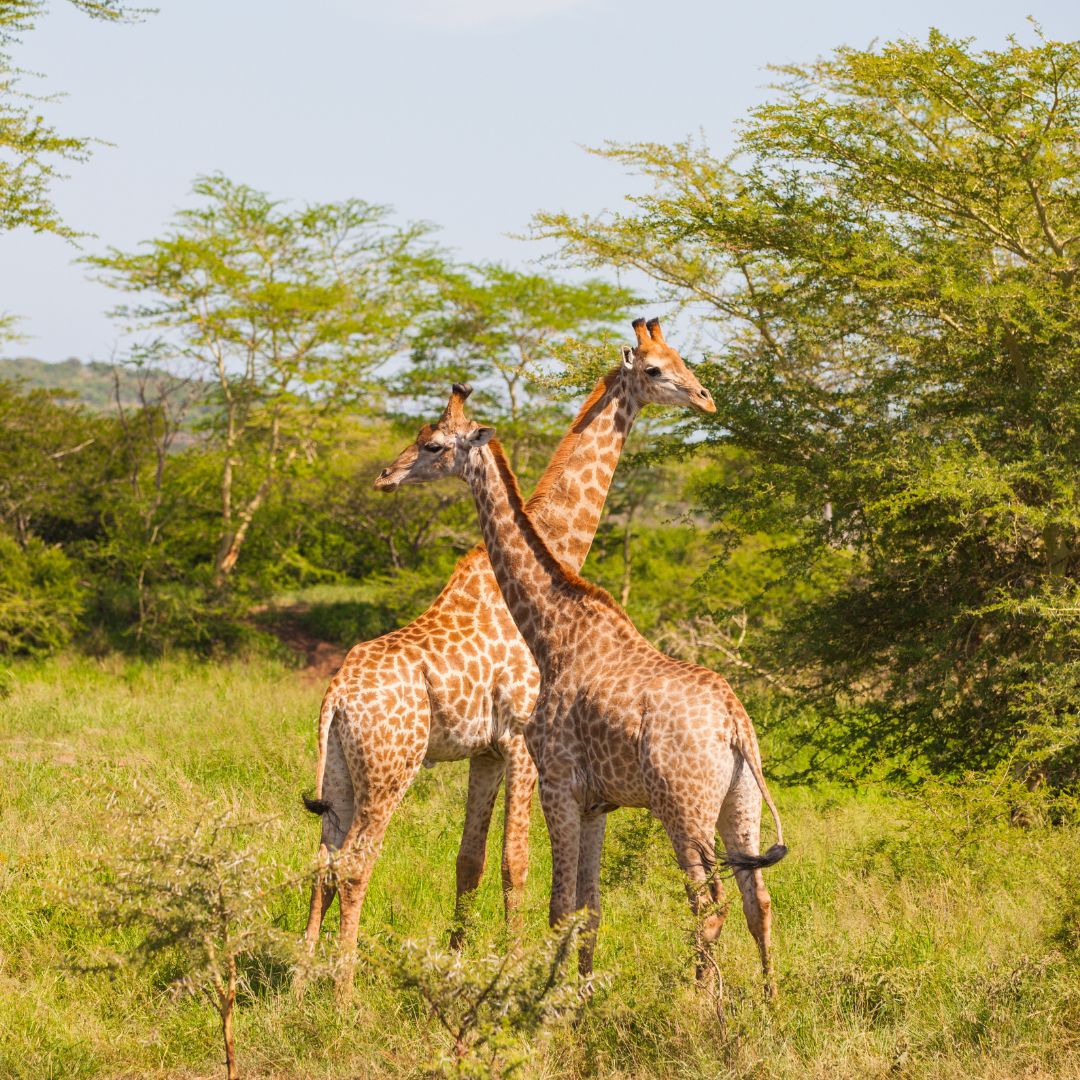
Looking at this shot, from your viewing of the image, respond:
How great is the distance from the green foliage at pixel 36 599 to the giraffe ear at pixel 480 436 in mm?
14362

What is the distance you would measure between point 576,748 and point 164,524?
57.5ft

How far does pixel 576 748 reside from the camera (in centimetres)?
573

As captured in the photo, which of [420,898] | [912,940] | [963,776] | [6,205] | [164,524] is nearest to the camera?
[912,940]

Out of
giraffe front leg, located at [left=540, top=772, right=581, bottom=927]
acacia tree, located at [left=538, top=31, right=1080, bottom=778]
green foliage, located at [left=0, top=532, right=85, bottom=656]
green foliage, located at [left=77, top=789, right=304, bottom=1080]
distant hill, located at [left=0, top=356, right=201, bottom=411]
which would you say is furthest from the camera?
distant hill, located at [left=0, top=356, right=201, bottom=411]

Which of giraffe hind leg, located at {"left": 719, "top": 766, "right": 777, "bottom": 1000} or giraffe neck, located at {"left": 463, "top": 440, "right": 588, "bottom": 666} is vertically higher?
giraffe neck, located at {"left": 463, "top": 440, "right": 588, "bottom": 666}

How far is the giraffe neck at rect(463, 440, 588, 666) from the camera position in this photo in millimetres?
6090

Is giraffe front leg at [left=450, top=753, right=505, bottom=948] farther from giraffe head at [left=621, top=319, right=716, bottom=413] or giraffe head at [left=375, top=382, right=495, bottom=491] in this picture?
giraffe head at [left=621, top=319, right=716, bottom=413]

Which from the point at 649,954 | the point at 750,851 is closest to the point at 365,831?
the point at 649,954

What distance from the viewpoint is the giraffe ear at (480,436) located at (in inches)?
248

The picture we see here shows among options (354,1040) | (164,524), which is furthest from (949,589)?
(164,524)

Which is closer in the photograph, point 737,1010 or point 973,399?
point 737,1010

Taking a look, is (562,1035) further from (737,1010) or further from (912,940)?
(912,940)

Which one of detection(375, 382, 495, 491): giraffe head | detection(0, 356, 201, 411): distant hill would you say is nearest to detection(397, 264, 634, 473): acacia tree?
detection(375, 382, 495, 491): giraffe head

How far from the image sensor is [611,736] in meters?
5.54
